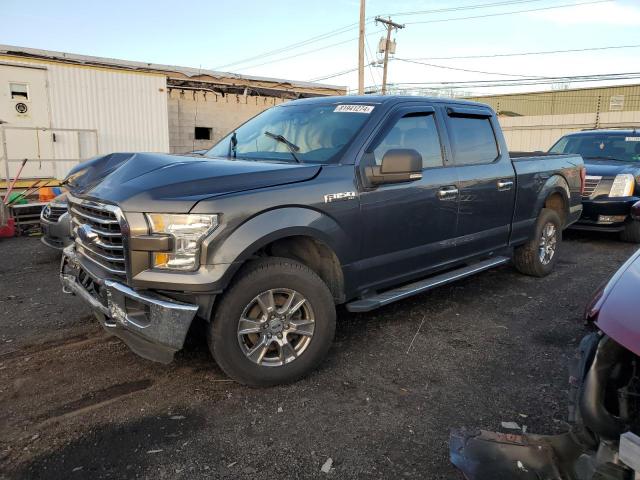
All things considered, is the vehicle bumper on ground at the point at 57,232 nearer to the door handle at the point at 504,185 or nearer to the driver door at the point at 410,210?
the driver door at the point at 410,210

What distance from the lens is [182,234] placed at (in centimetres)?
282

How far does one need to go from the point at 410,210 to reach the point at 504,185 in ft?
5.31

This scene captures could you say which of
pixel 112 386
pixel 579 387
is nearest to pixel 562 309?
pixel 579 387

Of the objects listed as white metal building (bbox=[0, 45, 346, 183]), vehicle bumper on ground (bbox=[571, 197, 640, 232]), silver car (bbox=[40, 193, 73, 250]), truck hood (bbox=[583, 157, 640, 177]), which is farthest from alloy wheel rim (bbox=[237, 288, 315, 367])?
white metal building (bbox=[0, 45, 346, 183])

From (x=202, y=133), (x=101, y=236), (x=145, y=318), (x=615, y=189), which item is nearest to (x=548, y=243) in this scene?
(x=615, y=189)

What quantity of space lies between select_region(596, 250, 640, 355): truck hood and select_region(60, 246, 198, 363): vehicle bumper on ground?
6.79ft

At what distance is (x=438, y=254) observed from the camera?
4316mm

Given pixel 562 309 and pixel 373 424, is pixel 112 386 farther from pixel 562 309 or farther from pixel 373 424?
pixel 562 309

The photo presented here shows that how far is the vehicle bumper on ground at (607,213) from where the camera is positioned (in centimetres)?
781

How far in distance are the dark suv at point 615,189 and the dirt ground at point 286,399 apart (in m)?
4.02

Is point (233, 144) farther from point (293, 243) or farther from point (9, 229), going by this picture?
point (9, 229)

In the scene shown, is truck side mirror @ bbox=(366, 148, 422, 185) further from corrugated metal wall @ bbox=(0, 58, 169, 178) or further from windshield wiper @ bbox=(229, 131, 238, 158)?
corrugated metal wall @ bbox=(0, 58, 169, 178)

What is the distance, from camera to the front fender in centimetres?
288

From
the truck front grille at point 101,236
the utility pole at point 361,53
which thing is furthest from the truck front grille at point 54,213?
the utility pole at point 361,53
